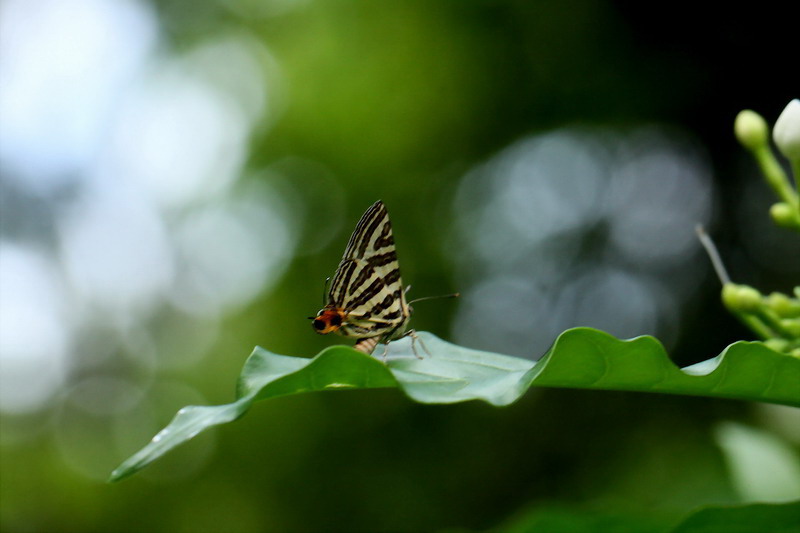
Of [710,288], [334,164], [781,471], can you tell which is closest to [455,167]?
[334,164]

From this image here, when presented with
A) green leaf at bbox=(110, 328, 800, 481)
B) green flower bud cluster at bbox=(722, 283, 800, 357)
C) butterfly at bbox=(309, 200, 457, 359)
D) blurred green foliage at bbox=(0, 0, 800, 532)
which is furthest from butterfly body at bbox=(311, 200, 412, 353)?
blurred green foliage at bbox=(0, 0, 800, 532)

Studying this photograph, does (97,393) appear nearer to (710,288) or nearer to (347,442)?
(347,442)

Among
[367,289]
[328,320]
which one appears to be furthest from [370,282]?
[328,320]

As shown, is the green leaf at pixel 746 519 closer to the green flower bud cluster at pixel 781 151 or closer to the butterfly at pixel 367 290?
the green flower bud cluster at pixel 781 151

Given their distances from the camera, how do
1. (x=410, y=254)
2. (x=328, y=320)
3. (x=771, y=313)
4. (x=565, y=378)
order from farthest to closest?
(x=410, y=254), (x=328, y=320), (x=771, y=313), (x=565, y=378)

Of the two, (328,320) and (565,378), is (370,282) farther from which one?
(565,378)

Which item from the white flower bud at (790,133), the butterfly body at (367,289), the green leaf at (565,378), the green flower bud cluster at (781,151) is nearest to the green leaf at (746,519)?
the green leaf at (565,378)
